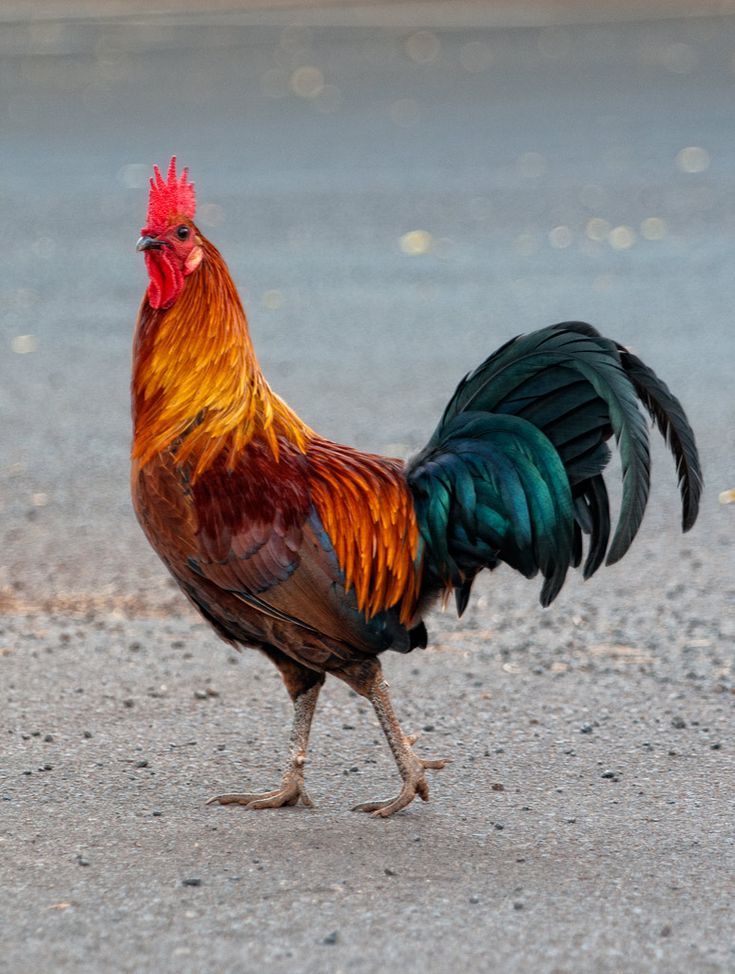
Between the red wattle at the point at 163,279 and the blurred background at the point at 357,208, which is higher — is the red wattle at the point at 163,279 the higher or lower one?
the lower one

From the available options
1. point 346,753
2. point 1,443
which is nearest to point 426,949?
point 346,753

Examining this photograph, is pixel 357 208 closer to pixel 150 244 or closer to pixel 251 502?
pixel 150 244

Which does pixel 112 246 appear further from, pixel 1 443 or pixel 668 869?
pixel 668 869

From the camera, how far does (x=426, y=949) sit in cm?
394

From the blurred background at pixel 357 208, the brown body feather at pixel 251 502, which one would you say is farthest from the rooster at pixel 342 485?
the blurred background at pixel 357 208

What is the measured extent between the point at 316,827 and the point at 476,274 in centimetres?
938

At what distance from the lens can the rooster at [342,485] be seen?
4.63 meters

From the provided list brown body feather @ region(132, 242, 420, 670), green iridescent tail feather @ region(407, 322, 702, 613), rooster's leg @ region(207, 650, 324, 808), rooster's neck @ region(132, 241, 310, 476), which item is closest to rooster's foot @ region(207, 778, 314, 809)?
rooster's leg @ region(207, 650, 324, 808)

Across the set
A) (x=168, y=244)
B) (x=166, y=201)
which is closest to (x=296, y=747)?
(x=168, y=244)

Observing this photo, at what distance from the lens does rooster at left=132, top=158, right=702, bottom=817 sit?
4.63 metres

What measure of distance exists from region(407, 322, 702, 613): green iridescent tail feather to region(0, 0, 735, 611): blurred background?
2.57 meters

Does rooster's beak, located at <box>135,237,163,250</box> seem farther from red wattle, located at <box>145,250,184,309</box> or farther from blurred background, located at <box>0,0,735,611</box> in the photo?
blurred background, located at <box>0,0,735,611</box>

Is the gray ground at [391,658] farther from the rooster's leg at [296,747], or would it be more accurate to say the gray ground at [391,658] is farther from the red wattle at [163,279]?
the red wattle at [163,279]

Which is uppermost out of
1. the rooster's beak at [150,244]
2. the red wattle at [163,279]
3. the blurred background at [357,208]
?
the blurred background at [357,208]
